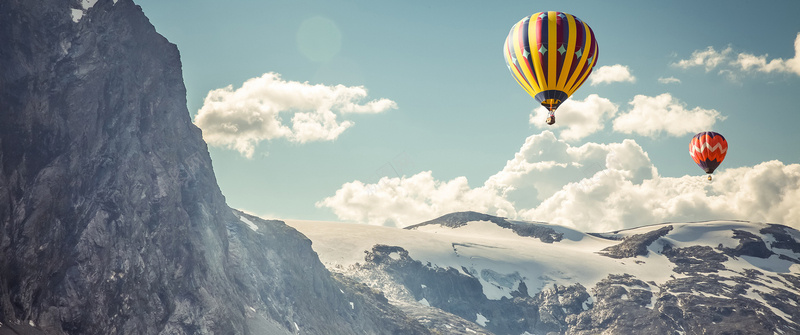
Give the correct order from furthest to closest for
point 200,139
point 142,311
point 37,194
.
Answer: point 200,139 → point 142,311 → point 37,194

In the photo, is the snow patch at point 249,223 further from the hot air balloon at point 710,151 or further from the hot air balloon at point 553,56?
the hot air balloon at point 710,151

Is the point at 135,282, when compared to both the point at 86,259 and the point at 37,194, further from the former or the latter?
the point at 37,194

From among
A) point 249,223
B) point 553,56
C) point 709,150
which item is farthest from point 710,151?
point 249,223

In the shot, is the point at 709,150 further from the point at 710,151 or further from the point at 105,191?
the point at 105,191

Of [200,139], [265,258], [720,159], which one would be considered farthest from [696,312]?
[200,139]

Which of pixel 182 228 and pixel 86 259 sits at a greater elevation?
pixel 182 228

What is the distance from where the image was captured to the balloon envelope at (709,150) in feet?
355

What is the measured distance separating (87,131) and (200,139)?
28.6 m

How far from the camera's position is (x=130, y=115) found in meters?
87.7

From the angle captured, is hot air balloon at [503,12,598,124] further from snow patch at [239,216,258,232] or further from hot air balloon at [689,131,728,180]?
snow patch at [239,216,258,232]

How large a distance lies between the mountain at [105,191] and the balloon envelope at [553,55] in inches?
2062

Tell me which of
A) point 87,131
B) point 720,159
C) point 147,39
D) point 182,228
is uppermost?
point 147,39

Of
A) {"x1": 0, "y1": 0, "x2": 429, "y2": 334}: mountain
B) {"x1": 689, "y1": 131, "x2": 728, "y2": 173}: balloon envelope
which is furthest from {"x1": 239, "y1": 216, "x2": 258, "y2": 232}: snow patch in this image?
{"x1": 689, "y1": 131, "x2": 728, "y2": 173}: balloon envelope

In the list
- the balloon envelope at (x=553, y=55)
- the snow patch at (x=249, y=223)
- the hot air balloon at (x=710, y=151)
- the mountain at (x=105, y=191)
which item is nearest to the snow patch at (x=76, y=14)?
the mountain at (x=105, y=191)
